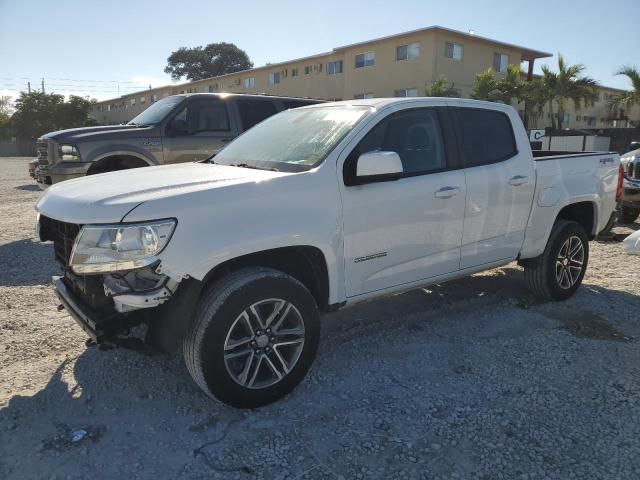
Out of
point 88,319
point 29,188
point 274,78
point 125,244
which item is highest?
point 274,78

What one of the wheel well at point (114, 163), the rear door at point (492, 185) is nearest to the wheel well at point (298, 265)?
the rear door at point (492, 185)

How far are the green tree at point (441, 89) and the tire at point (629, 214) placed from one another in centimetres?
1426

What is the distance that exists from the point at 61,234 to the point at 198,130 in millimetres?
5182

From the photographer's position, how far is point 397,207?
3.55m

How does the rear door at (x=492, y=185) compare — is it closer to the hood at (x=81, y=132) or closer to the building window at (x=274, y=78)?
the hood at (x=81, y=132)

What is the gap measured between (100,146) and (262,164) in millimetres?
4764

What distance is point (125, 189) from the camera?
9.77 ft

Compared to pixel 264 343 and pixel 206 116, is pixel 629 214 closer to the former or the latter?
pixel 206 116

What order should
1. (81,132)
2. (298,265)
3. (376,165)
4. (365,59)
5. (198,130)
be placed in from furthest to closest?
(365,59), (198,130), (81,132), (298,265), (376,165)

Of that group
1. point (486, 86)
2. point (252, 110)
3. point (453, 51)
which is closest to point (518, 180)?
point (252, 110)

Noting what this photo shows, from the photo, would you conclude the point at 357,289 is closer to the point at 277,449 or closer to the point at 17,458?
the point at 277,449

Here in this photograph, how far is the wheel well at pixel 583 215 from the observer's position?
5152 mm

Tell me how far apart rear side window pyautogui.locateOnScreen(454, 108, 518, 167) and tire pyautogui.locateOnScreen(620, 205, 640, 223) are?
6.08 metres

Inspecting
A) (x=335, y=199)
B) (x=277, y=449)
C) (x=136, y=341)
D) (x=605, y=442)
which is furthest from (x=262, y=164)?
(x=605, y=442)
